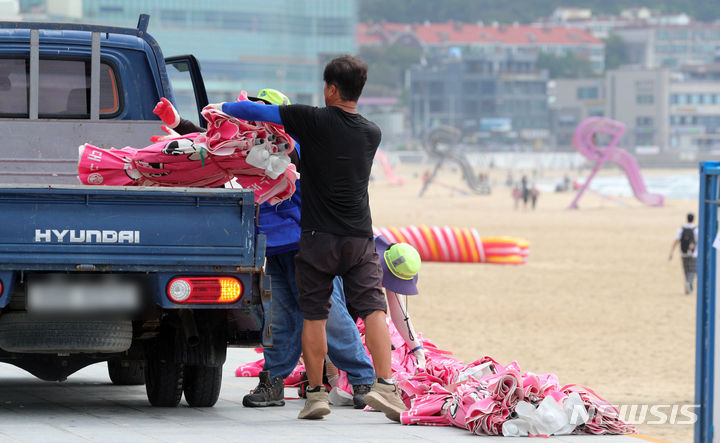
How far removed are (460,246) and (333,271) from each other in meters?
21.4

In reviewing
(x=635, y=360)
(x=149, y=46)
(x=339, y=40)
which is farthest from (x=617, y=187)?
(x=149, y=46)

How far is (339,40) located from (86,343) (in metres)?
126

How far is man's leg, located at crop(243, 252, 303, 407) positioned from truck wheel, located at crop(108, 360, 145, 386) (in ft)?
4.02

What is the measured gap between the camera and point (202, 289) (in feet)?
19.0

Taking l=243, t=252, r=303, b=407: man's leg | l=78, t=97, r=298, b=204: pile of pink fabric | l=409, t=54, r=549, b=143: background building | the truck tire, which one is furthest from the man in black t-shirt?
l=409, t=54, r=549, b=143: background building

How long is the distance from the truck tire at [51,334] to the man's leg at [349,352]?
1176 millimetres

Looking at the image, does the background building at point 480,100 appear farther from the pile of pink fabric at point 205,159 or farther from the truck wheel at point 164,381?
the pile of pink fabric at point 205,159

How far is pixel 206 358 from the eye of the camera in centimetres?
623

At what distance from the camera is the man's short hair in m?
5.96

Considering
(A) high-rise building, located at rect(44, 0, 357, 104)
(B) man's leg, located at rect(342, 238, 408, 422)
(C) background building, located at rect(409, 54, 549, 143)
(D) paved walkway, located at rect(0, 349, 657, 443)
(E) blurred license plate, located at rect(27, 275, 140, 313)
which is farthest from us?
(C) background building, located at rect(409, 54, 549, 143)

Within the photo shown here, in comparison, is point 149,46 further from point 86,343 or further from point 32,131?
point 86,343

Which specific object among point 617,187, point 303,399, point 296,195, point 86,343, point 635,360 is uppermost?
point 296,195

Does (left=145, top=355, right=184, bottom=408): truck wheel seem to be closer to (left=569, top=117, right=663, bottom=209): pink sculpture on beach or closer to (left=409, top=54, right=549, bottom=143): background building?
(left=569, top=117, right=663, bottom=209): pink sculpture on beach

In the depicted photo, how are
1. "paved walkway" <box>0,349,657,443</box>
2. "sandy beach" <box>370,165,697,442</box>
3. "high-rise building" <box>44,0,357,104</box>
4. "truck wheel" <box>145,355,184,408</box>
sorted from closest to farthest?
"paved walkway" <box>0,349,657,443</box>, "truck wheel" <box>145,355,184,408</box>, "sandy beach" <box>370,165,697,442</box>, "high-rise building" <box>44,0,357,104</box>
